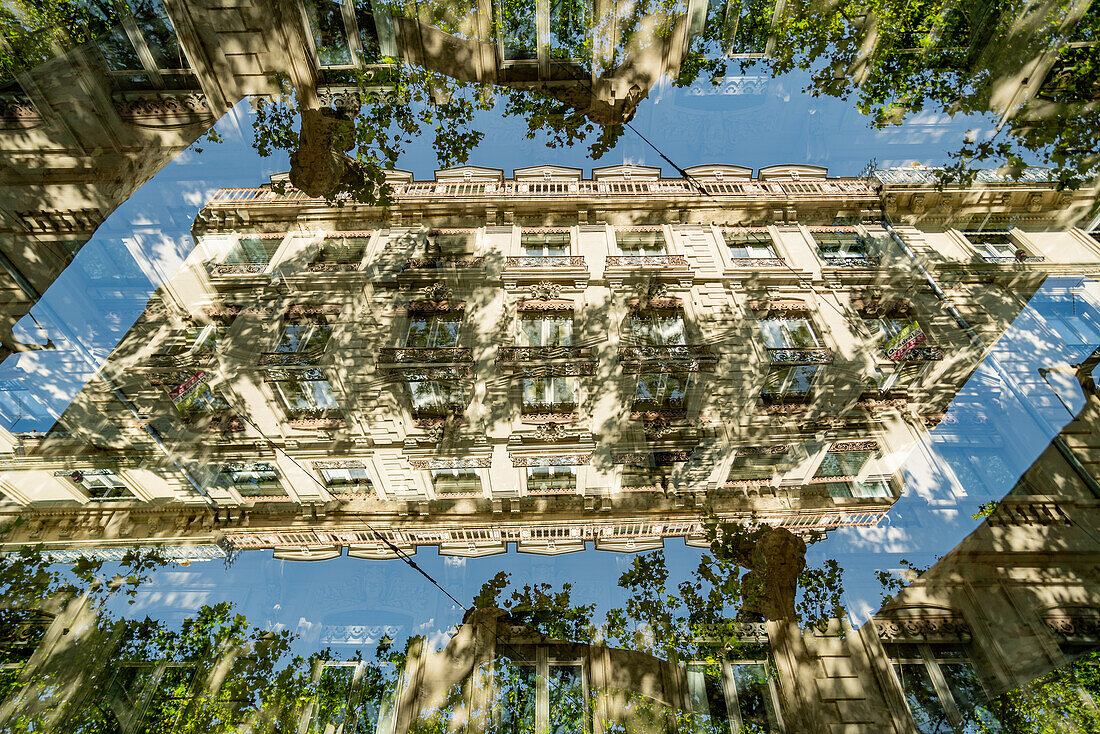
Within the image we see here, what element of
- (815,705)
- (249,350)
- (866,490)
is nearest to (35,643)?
(249,350)

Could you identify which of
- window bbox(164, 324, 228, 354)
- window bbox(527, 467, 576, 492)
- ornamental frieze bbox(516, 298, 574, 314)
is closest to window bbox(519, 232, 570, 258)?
ornamental frieze bbox(516, 298, 574, 314)

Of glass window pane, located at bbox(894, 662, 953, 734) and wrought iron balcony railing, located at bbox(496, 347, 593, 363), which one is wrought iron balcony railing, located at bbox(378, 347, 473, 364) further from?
glass window pane, located at bbox(894, 662, 953, 734)

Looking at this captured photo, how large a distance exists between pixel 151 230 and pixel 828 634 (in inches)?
786

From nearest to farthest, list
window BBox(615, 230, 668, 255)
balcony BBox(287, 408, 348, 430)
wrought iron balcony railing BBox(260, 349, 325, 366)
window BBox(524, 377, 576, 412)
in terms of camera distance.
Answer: wrought iron balcony railing BBox(260, 349, 325, 366)
balcony BBox(287, 408, 348, 430)
window BBox(524, 377, 576, 412)
window BBox(615, 230, 668, 255)

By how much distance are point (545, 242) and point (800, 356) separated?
9.91m

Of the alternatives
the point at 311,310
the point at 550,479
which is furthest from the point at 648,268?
the point at 311,310

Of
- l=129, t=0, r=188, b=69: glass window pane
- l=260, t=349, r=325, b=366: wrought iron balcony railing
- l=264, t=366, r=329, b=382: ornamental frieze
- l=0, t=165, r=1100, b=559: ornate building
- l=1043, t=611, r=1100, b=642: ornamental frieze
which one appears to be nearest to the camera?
l=129, t=0, r=188, b=69: glass window pane

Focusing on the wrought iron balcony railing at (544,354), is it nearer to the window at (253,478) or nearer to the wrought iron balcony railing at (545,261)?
the wrought iron balcony railing at (545,261)

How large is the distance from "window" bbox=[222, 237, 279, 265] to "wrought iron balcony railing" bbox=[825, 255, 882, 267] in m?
20.6

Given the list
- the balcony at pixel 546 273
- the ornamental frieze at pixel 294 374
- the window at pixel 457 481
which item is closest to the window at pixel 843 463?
the balcony at pixel 546 273

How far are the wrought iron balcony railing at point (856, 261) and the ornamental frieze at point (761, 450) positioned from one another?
23.4 feet

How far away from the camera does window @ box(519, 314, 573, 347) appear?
14.7 m

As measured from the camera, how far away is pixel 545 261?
16000mm

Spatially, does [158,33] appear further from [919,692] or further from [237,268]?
[919,692]
